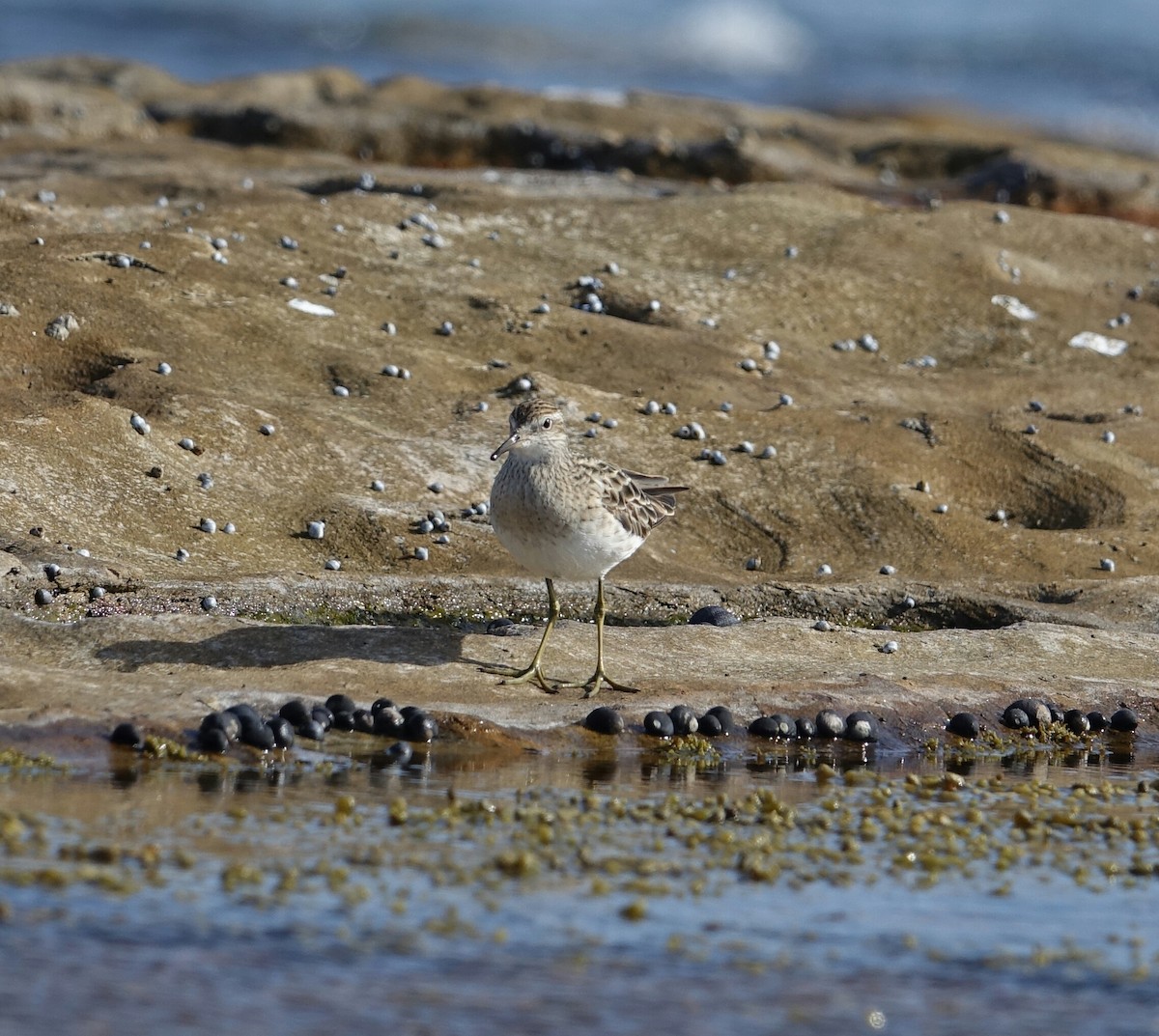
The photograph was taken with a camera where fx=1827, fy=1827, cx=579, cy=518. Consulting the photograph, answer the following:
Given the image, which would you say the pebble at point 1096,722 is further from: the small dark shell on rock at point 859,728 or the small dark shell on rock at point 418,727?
the small dark shell on rock at point 418,727

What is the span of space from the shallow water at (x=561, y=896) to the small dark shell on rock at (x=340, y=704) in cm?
22

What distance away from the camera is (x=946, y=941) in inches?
319

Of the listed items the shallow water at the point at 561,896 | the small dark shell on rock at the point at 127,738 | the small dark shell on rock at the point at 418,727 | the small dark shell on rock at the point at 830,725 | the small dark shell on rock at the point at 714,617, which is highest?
the small dark shell on rock at the point at 714,617

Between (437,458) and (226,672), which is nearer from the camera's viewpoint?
(226,672)

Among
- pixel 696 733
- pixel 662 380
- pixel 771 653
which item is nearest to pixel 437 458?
pixel 662 380

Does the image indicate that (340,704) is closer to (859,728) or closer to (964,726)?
(859,728)

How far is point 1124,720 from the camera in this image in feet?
42.8

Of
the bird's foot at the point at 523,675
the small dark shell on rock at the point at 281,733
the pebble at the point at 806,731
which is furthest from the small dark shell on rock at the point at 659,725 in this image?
the small dark shell on rock at the point at 281,733

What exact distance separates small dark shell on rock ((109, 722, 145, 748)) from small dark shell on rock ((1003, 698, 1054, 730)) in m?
6.01

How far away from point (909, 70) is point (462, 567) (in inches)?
3144

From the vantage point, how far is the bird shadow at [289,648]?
12.3m

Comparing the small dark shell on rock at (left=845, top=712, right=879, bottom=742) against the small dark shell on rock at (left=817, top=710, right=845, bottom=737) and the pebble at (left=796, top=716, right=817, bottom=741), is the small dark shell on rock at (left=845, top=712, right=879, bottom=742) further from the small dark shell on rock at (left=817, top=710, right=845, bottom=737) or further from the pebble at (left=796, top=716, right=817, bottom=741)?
the pebble at (left=796, top=716, right=817, bottom=741)

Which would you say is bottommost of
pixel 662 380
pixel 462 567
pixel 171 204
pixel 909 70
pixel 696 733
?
pixel 696 733

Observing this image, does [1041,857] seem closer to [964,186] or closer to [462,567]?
[462,567]
